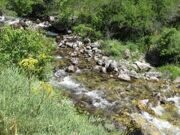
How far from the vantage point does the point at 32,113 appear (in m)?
11.3

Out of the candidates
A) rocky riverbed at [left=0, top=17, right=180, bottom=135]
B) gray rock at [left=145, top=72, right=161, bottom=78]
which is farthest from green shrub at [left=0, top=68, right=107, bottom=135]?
gray rock at [left=145, top=72, right=161, bottom=78]

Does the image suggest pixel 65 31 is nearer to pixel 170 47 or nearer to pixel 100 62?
pixel 100 62

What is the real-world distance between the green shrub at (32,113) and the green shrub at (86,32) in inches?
1350

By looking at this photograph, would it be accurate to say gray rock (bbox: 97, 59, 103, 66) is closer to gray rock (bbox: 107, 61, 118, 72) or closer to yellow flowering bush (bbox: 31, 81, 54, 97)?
gray rock (bbox: 107, 61, 118, 72)

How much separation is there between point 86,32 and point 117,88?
1548cm

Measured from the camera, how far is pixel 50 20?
5547cm

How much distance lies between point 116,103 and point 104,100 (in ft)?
3.00

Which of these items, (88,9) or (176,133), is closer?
(176,133)

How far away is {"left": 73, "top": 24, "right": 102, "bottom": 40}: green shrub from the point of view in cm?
4741

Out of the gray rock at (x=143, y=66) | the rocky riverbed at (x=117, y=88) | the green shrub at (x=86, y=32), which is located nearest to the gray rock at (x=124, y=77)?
the rocky riverbed at (x=117, y=88)

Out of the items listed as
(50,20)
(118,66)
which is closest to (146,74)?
(118,66)

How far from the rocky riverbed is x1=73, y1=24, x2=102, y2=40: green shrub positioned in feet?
Answer: 4.75

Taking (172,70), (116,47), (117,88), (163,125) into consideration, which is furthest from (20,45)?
(116,47)

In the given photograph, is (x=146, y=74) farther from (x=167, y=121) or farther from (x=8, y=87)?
(x=8, y=87)
